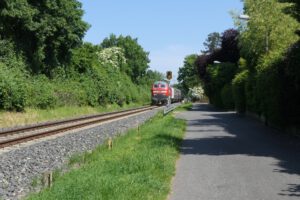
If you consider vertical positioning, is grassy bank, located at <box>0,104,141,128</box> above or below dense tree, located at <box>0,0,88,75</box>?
below

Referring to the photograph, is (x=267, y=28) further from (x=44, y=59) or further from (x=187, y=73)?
(x=187, y=73)

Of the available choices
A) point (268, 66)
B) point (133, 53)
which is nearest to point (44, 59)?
point (268, 66)

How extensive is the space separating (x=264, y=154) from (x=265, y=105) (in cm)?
1060

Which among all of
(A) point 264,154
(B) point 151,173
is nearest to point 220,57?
(A) point 264,154

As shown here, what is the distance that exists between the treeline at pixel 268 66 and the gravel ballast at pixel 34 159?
291 inches

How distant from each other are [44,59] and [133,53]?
91.2 metres

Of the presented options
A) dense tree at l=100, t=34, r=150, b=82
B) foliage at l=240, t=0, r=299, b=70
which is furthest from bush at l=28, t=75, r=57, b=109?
dense tree at l=100, t=34, r=150, b=82

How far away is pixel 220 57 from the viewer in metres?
74.4

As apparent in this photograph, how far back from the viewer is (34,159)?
15016 mm

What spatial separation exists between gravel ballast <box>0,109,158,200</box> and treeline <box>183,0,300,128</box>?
24.2 feet

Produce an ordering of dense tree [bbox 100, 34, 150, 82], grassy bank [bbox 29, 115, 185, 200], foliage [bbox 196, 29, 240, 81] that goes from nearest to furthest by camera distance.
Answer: grassy bank [bbox 29, 115, 185, 200] → foliage [bbox 196, 29, 240, 81] → dense tree [bbox 100, 34, 150, 82]

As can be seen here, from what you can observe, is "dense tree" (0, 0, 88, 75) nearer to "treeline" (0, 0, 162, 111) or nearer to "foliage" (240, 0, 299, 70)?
"treeline" (0, 0, 162, 111)

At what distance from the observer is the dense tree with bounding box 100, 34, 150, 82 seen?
13575 cm

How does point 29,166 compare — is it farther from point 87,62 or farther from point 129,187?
point 87,62
